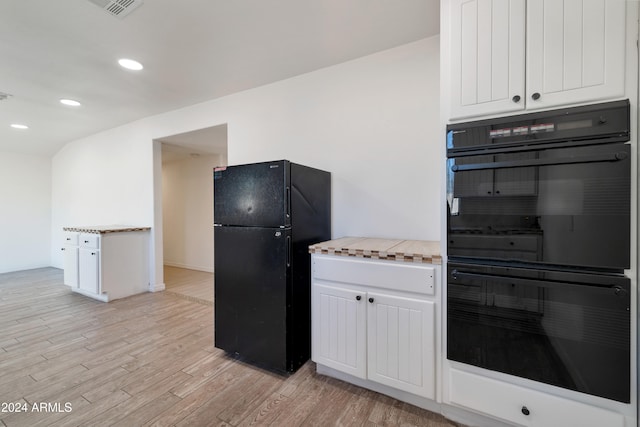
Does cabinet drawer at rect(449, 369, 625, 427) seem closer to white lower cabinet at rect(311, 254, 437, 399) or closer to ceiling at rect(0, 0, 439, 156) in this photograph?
white lower cabinet at rect(311, 254, 437, 399)

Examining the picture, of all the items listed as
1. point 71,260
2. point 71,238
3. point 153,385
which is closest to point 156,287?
point 71,260

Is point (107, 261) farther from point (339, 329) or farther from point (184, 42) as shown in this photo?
point (339, 329)

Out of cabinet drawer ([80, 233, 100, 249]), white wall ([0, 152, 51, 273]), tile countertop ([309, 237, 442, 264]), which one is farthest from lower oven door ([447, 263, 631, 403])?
white wall ([0, 152, 51, 273])

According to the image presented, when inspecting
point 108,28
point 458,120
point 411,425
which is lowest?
point 411,425

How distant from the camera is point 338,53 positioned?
2.26 metres

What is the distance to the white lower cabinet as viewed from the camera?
5.07ft

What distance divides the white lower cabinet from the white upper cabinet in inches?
38.3

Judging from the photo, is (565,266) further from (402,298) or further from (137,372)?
(137,372)

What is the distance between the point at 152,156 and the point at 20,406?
3.06 meters

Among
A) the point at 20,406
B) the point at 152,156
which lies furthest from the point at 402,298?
the point at 152,156

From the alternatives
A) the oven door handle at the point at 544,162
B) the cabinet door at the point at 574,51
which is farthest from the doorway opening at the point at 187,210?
the cabinet door at the point at 574,51

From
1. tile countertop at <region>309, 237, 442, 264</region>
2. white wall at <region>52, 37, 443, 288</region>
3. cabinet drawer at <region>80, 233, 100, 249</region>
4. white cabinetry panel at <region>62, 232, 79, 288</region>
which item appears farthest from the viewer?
white cabinetry panel at <region>62, 232, 79, 288</region>

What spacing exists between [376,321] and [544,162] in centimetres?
123

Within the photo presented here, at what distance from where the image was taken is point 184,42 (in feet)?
6.88
